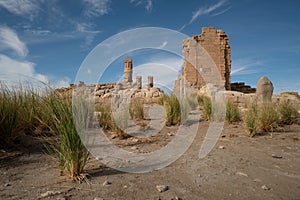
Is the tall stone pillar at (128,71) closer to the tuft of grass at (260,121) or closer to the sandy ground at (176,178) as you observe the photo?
the tuft of grass at (260,121)

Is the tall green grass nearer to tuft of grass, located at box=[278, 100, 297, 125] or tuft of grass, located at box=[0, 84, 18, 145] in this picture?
tuft of grass, located at box=[0, 84, 18, 145]

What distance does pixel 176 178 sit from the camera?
6.08 feet

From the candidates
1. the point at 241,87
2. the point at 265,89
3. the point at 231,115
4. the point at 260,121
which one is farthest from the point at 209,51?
the point at 260,121

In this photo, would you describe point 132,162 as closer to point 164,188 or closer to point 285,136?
point 164,188

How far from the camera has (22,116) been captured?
3168 millimetres

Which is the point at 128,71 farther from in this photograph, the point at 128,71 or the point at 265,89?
the point at 265,89

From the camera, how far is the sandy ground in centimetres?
154

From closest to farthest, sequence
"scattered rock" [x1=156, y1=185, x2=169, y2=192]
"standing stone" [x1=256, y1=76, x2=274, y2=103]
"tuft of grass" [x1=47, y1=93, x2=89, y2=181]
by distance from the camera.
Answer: "scattered rock" [x1=156, y1=185, x2=169, y2=192]
"tuft of grass" [x1=47, y1=93, x2=89, y2=181]
"standing stone" [x1=256, y1=76, x2=274, y2=103]

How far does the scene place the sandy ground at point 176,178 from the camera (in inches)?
60.7

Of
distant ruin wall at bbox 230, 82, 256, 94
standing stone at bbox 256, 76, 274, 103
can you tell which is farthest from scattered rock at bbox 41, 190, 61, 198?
distant ruin wall at bbox 230, 82, 256, 94

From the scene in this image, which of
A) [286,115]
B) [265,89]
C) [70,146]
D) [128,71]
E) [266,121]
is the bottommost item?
[70,146]

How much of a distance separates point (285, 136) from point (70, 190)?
157 inches

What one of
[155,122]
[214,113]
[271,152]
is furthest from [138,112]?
[271,152]

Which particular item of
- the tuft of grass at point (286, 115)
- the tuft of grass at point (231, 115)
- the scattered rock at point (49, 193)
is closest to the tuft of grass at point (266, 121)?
the tuft of grass at point (231, 115)
